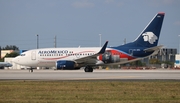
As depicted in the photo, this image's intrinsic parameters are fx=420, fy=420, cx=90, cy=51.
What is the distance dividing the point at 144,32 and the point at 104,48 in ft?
22.5

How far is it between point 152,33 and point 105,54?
7114 millimetres

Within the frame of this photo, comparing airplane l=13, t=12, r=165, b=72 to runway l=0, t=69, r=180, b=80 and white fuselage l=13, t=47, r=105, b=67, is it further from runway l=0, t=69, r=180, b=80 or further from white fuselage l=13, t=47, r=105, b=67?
runway l=0, t=69, r=180, b=80

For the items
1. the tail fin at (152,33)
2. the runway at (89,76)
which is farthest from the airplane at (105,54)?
the runway at (89,76)

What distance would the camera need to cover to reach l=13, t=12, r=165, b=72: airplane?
5534 centimetres

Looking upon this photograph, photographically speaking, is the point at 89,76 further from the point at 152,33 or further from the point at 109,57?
the point at 152,33

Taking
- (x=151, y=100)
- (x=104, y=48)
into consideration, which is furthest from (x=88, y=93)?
(x=104, y=48)

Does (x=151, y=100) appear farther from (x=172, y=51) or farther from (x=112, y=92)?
(x=172, y=51)

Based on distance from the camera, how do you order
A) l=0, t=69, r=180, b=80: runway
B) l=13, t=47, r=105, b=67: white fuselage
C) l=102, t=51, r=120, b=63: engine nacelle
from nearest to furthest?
l=0, t=69, r=180, b=80: runway, l=102, t=51, r=120, b=63: engine nacelle, l=13, t=47, r=105, b=67: white fuselage

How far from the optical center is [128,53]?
55.7m

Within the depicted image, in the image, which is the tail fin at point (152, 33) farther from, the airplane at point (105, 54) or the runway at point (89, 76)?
the runway at point (89, 76)

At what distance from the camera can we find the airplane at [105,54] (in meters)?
55.3

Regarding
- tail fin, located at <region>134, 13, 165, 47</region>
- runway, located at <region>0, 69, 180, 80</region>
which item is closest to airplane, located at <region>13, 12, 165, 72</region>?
tail fin, located at <region>134, 13, 165, 47</region>

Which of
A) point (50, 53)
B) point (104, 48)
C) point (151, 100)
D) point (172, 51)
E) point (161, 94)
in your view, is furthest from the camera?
point (172, 51)

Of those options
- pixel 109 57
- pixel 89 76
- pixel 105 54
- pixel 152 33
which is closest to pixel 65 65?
pixel 105 54
